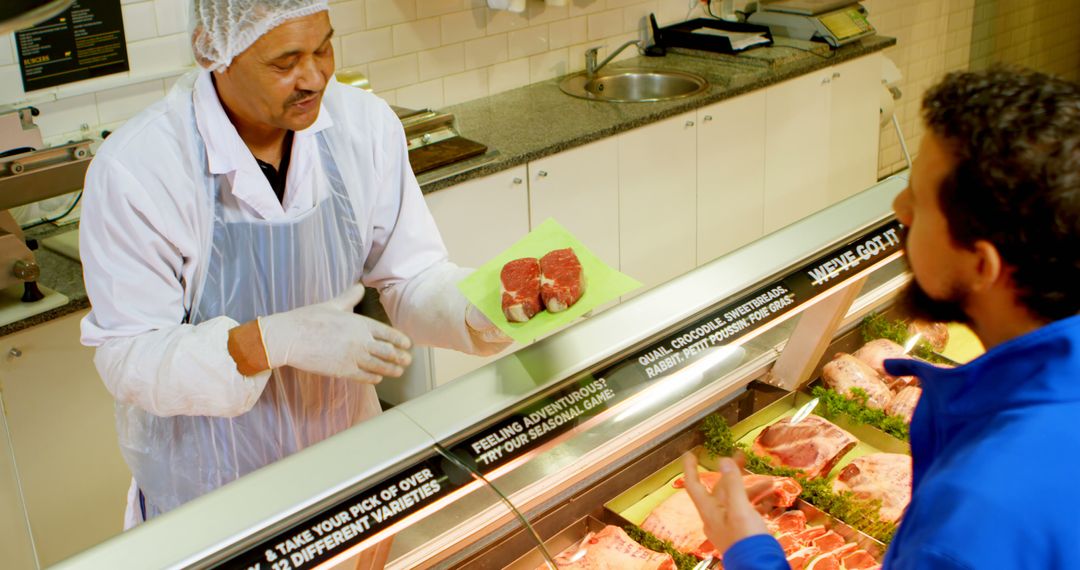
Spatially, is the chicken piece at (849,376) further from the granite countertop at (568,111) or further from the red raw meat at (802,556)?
the granite countertop at (568,111)

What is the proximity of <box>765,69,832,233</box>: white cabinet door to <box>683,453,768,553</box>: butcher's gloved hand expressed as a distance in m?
3.99

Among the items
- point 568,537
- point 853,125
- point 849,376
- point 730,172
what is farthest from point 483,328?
point 853,125

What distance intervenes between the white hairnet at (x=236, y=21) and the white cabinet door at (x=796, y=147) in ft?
11.4

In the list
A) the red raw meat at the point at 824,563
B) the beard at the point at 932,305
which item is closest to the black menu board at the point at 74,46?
the red raw meat at the point at 824,563

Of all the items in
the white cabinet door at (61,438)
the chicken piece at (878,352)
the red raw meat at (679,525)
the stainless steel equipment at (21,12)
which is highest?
the stainless steel equipment at (21,12)

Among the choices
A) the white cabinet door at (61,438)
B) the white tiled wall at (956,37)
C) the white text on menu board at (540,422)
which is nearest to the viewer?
the white text on menu board at (540,422)

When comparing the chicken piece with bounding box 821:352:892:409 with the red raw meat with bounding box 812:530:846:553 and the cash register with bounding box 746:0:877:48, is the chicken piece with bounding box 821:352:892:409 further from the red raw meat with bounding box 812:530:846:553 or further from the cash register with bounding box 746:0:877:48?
the cash register with bounding box 746:0:877:48

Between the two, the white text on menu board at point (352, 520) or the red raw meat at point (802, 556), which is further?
the red raw meat at point (802, 556)

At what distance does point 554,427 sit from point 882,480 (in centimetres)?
88

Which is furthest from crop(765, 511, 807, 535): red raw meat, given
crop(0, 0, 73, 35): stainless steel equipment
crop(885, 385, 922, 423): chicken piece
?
crop(0, 0, 73, 35): stainless steel equipment

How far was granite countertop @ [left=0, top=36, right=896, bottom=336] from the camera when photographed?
387 cm

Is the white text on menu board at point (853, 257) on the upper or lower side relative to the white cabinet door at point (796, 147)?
upper

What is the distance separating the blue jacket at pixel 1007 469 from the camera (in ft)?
3.28

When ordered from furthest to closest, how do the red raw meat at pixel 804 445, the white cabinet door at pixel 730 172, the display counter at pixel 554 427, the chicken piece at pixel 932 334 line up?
the white cabinet door at pixel 730 172
the chicken piece at pixel 932 334
the red raw meat at pixel 804 445
the display counter at pixel 554 427
